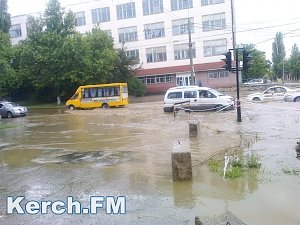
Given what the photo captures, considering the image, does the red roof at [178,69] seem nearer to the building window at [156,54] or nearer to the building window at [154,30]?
the building window at [156,54]

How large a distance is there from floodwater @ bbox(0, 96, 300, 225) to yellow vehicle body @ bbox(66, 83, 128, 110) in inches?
780

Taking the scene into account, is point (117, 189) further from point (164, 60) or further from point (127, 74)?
point (164, 60)

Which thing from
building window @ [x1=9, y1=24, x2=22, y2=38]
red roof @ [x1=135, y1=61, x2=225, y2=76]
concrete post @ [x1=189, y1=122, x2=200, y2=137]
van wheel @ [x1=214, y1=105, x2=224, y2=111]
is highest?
building window @ [x1=9, y1=24, x2=22, y2=38]

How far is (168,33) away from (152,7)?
4843 millimetres

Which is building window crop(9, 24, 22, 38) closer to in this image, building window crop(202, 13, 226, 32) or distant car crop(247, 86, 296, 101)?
building window crop(202, 13, 226, 32)

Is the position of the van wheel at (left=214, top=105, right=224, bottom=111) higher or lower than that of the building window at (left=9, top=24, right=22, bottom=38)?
lower

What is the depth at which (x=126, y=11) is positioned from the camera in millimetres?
61062

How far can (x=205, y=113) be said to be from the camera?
86.9ft

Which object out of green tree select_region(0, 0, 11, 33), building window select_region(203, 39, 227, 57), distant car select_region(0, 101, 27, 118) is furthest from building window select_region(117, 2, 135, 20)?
distant car select_region(0, 101, 27, 118)

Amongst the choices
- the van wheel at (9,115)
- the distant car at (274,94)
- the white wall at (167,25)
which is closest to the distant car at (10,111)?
the van wheel at (9,115)

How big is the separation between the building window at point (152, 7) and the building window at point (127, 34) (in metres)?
3.37

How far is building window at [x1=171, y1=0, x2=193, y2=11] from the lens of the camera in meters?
57.5

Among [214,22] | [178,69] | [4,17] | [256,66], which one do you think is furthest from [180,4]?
[256,66]

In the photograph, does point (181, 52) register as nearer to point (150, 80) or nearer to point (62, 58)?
point (150, 80)
